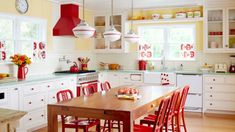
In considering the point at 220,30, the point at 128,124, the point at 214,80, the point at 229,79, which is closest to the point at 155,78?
the point at 214,80

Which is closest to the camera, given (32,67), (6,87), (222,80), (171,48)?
(6,87)

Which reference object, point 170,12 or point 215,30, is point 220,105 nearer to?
point 215,30

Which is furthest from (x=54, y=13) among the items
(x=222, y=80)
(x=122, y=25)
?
(x=222, y=80)

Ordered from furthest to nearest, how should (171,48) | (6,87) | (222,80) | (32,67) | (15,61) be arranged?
(171,48)
(222,80)
(32,67)
(15,61)
(6,87)

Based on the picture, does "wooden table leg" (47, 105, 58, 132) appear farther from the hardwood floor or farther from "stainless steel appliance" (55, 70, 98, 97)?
"stainless steel appliance" (55, 70, 98, 97)

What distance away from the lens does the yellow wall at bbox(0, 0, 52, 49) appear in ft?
17.4

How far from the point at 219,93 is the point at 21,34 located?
4.39 metres

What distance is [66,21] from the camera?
6.23 metres

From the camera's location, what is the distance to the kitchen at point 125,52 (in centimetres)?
541

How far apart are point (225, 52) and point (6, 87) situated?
478cm

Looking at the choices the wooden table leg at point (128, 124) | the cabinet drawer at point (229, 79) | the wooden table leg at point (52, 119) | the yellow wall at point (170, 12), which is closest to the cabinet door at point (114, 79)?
the yellow wall at point (170, 12)

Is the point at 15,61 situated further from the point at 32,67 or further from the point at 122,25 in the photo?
the point at 122,25

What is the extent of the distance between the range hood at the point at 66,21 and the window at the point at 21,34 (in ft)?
1.02

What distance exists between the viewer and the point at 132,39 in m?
4.85
